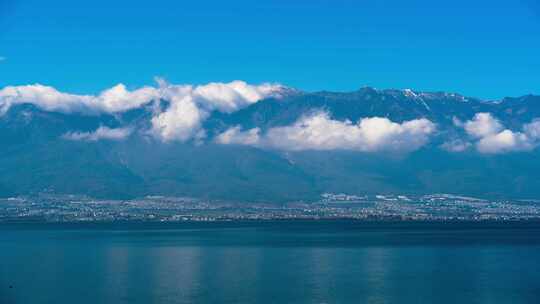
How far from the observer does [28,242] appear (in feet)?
424

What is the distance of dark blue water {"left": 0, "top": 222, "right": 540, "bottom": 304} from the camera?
69.3m

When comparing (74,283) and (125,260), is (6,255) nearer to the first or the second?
(125,260)

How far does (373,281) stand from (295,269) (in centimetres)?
1159

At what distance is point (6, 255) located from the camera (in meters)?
104

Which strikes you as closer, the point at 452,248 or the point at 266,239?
the point at 452,248

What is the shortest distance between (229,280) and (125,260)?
2290 cm

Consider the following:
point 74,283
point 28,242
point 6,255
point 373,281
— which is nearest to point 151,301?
point 74,283

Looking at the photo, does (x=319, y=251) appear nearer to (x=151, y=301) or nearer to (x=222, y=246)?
(x=222, y=246)

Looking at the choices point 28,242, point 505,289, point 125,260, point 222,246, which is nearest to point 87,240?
point 28,242

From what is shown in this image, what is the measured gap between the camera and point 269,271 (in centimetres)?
8575

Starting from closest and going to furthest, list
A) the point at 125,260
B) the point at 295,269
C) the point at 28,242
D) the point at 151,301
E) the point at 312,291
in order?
1. the point at 151,301
2. the point at 312,291
3. the point at 295,269
4. the point at 125,260
5. the point at 28,242

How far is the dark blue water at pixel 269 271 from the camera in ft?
227

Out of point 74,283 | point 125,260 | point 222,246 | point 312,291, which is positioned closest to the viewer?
point 312,291

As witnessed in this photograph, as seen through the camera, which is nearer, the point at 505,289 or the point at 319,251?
the point at 505,289
